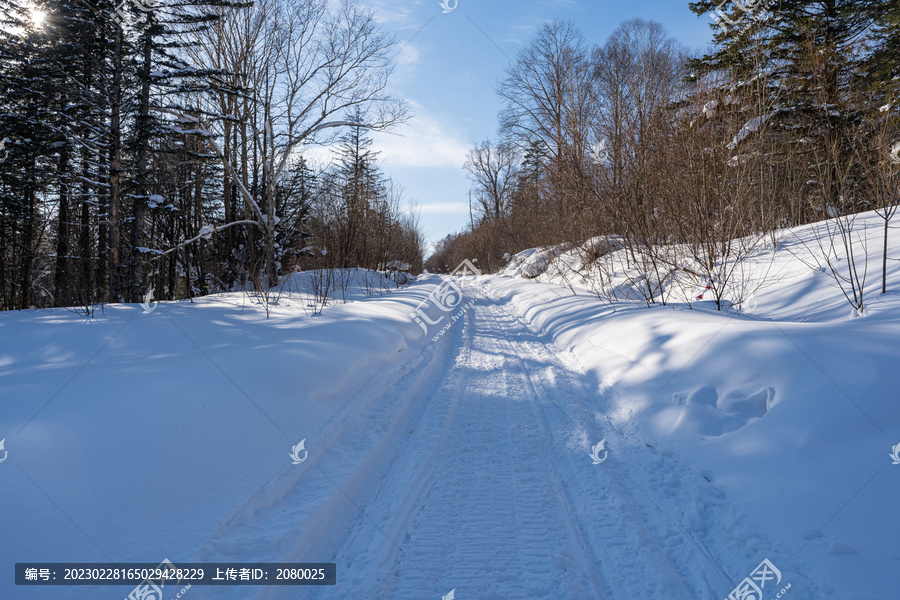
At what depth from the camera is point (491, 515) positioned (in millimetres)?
2561

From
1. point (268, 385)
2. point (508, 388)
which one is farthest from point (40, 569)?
→ point (508, 388)

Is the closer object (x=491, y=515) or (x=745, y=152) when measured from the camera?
(x=491, y=515)

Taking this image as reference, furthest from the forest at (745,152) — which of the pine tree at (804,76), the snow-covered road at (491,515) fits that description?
the snow-covered road at (491,515)

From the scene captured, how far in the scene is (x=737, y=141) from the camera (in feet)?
23.0

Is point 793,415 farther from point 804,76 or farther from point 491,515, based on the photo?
point 804,76

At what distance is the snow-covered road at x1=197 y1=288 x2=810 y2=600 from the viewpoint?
203cm

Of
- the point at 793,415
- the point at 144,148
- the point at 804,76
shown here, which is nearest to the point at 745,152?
the point at 804,76

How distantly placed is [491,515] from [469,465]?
644 millimetres

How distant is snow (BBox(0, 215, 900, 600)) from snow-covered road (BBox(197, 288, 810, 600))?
0.02 meters

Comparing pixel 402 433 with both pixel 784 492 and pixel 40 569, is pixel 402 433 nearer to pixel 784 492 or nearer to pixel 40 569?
pixel 40 569

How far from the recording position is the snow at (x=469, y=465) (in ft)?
6.53

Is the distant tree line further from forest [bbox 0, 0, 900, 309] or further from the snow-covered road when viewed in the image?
the snow-covered road

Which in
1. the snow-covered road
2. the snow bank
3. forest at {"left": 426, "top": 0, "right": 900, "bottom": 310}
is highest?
forest at {"left": 426, "top": 0, "right": 900, "bottom": 310}

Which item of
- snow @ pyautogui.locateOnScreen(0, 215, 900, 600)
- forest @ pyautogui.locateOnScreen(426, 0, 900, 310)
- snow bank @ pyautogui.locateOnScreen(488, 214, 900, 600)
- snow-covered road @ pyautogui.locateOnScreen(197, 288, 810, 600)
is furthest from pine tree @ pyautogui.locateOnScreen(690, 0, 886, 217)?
snow-covered road @ pyautogui.locateOnScreen(197, 288, 810, 600)
